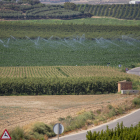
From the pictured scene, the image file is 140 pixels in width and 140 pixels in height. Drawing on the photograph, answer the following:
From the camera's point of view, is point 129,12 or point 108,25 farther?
point 129,12

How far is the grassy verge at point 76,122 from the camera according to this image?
49.2 feet

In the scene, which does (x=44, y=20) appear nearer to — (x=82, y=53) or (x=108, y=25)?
(x=108, y=25)

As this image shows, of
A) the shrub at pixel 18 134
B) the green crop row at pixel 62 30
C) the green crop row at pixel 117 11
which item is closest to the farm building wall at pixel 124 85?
the shrub at pixel 18 134

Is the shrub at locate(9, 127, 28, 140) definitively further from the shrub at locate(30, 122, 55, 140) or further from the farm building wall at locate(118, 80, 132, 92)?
the farm building wall at locate(118, 80, 132, 92)

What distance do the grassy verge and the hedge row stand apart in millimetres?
11187

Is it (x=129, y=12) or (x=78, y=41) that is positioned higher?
(x=129, y=12)

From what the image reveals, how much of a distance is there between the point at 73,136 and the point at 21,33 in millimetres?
85969

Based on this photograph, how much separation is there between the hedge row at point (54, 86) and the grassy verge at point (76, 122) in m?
11.2

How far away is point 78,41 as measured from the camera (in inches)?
3752

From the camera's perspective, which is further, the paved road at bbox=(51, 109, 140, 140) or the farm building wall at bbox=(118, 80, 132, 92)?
the farm building wall at bbox=(118, 80, 132, 92)

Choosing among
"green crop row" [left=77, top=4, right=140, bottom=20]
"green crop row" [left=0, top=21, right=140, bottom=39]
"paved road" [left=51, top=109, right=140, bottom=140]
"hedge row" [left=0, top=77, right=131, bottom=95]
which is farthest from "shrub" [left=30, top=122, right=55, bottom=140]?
"green crop row" [left=77, top=4, right=140, bottom=20]

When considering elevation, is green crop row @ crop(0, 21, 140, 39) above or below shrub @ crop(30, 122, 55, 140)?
above

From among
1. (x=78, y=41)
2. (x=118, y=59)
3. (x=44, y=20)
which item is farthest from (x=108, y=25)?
(x=118, y=59)

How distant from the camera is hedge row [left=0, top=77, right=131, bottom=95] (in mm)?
35000
